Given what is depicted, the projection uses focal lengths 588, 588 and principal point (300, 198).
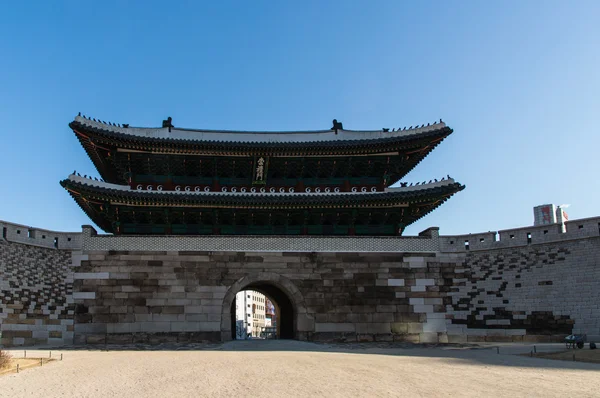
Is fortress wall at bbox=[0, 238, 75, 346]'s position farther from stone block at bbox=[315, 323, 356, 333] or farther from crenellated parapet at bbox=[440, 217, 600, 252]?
crenellated parapet at bbox=[440, 217, 600, 252]

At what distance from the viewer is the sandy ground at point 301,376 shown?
49.4 feet

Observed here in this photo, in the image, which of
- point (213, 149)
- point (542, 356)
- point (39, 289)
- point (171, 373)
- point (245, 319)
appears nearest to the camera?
point (171, 373)

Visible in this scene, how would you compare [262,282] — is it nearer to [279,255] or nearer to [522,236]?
[279,255]

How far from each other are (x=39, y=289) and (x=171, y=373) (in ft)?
46.6

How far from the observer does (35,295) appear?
94.9ft

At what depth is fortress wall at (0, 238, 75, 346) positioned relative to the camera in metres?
28.1

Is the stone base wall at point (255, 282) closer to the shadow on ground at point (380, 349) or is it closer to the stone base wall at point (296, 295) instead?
the stone base wall at point (296, 295)

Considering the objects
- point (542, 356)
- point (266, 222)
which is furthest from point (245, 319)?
point (542, 356)

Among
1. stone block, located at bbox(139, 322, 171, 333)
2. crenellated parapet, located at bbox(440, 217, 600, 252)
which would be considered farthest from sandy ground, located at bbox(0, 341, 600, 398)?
crenellated parapet, located at bbox(440, 217, 600, 252)

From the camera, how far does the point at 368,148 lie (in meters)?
31.8

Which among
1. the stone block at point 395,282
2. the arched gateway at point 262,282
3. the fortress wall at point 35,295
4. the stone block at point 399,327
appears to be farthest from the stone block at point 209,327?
the stone block at point 395,282

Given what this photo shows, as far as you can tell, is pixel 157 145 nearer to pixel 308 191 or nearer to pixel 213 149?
pixel 213 149

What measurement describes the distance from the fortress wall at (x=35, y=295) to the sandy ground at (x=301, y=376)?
4.60 meters

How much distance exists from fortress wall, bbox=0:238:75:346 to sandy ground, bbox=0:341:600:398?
4.60 meters
